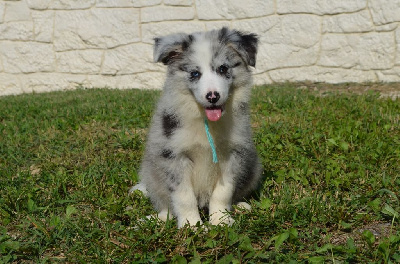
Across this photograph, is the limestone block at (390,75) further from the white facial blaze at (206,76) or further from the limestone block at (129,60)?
the white facial blaze at (206,76)

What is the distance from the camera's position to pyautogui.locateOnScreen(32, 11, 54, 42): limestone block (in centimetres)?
892

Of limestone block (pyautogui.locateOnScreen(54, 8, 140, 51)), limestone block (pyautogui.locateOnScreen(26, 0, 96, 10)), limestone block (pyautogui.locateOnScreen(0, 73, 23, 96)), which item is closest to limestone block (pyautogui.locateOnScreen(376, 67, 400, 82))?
limestone block (pyautogui.locateOnScreen(54, 8, 140, 51))

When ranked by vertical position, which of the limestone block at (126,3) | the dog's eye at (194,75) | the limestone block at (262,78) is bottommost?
the limestone block at (262,78)

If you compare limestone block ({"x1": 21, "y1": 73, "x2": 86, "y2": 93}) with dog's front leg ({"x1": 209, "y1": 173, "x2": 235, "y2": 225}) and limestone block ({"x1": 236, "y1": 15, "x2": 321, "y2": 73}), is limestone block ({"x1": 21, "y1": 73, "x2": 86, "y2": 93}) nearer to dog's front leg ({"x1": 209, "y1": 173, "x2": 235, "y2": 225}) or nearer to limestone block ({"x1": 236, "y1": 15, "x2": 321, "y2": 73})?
limestone block ({"x1": 236, "y1": 15, "x2": 321, "y2": 73})

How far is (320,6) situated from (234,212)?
597 centimetres

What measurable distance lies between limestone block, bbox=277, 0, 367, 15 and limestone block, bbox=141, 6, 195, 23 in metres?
1.72

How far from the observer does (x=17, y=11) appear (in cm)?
898

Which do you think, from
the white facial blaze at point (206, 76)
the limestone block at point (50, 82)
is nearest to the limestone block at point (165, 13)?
the limestone block at point (50, 82)

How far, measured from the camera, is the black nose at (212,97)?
2824 millimetres

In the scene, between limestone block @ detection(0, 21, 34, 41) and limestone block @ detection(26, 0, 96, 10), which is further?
limestone block @ detection(0, 21, 34, 41)

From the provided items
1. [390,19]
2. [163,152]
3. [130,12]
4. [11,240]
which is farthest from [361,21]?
[11,240]

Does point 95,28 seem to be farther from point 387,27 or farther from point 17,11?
point 387,27

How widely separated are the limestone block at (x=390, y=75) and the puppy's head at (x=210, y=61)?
571 centimetres

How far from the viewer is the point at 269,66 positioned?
334 inches
